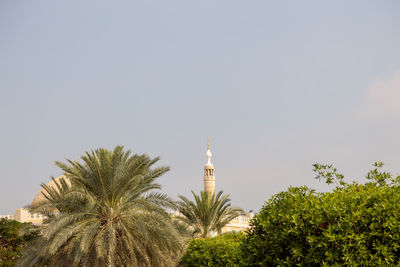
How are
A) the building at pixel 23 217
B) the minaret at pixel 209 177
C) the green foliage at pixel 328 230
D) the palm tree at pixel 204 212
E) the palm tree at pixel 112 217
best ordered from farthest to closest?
the minaret at pixel 209 177, the building at pixel 23 217, the palm tree at pixel 204 212, the palm tree at pixel 112 217, the green foliage at pixel 328 230

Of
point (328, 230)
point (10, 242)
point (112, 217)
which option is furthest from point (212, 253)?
point (10, 242)

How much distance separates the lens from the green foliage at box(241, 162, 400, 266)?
7.52 meters

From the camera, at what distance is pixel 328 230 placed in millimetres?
7629

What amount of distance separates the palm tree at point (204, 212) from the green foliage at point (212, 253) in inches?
300

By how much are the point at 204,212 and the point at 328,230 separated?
1803cm

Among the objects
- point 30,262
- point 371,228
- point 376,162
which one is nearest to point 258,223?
point 371,228

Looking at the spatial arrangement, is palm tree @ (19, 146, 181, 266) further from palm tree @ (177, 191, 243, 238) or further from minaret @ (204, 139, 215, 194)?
minaret @ (204, 139, 215, 194)

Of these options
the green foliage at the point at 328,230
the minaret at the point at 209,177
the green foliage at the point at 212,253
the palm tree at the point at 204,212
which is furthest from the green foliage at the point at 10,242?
the green foliage at the point at 328,230

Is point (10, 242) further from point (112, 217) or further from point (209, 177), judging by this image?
point (209, 177)

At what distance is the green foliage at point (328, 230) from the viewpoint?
7520mm

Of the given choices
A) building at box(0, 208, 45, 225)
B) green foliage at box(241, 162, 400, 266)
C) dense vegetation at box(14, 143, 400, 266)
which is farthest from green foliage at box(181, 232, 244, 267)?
building at box(0, 208, 45, 225)

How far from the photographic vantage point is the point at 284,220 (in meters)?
8.27

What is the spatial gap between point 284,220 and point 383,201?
5.28 ft

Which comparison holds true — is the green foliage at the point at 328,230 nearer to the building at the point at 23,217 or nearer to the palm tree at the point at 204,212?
the palm tree at the point at 204,212
